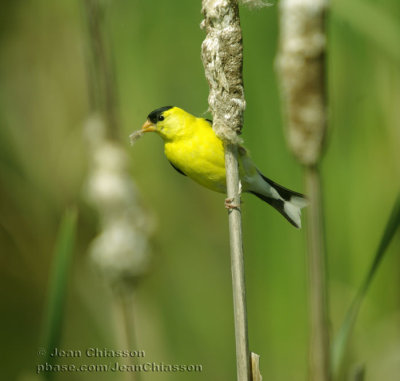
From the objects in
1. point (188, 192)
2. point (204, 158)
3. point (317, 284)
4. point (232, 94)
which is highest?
point (232, 94)

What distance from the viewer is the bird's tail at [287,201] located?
1635mm

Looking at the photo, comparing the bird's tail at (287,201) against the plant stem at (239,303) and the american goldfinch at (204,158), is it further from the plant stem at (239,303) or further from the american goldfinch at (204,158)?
the plant stem at (239,303)

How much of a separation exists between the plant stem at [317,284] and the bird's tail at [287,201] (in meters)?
0.87

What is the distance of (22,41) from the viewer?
201 cm

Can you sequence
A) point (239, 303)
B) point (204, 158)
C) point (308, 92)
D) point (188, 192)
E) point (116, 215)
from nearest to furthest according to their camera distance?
1. point (308, 92)
2. point (239, 303)
3. point (116, 215)
4. point (204, 158)
5. point (188, 192)

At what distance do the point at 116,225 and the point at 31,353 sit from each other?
40.5 inches

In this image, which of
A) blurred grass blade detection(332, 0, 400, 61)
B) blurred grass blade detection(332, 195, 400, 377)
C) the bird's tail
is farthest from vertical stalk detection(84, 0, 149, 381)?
blurred grass blade detection(332, 0, 400, 61)

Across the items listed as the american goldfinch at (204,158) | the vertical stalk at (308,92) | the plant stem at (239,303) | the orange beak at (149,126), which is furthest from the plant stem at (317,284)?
the orange beak at (149,126)

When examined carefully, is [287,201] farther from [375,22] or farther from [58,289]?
[58,289]

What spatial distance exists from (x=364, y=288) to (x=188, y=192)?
127 cm

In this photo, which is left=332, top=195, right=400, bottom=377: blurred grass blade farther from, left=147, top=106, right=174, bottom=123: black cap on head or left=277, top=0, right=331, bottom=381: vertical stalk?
left=147, top=106, right=174, bottom=123: black cap on head

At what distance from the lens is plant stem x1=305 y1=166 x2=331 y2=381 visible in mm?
652

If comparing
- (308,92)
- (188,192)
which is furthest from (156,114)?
(308,92)

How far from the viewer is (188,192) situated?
2.06 m
